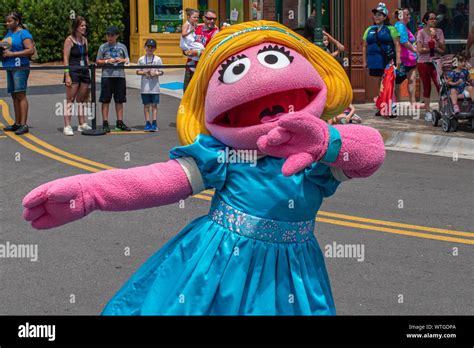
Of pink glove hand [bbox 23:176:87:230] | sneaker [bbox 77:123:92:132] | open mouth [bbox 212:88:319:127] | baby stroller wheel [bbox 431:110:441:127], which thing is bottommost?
sneaker [bbox 77:123:92:132]

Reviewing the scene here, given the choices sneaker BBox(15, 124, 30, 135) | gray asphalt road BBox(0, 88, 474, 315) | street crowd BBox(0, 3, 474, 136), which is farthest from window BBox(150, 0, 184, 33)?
gray asphalt road BBox(0, 88, 474, 315)

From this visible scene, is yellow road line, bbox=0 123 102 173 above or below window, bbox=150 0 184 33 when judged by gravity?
below

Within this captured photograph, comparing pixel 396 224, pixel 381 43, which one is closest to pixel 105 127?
pixel 381 43

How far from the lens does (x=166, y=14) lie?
28641mm

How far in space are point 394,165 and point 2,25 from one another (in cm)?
2229

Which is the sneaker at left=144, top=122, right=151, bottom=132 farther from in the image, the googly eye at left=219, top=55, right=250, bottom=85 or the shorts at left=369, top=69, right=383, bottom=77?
the googly eye at left=219, top=55, right=250, bottom=85

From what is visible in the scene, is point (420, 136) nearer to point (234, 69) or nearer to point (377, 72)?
point (377, 72)

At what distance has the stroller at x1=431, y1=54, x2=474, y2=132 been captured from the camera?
1351 centimetres

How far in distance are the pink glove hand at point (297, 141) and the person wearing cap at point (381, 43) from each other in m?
11.9

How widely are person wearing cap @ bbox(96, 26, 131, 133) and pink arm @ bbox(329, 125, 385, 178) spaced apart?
1102cm

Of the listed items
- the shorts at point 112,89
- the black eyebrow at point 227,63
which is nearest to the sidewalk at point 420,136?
the shorts at point 112,89

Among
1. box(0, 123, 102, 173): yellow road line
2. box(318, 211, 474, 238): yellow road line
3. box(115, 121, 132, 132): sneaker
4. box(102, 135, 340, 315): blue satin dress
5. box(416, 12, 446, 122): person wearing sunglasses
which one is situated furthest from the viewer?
box(416, 12, 446, 122): person wearing sunglasses

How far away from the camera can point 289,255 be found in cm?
402

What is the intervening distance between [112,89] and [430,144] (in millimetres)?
5338
